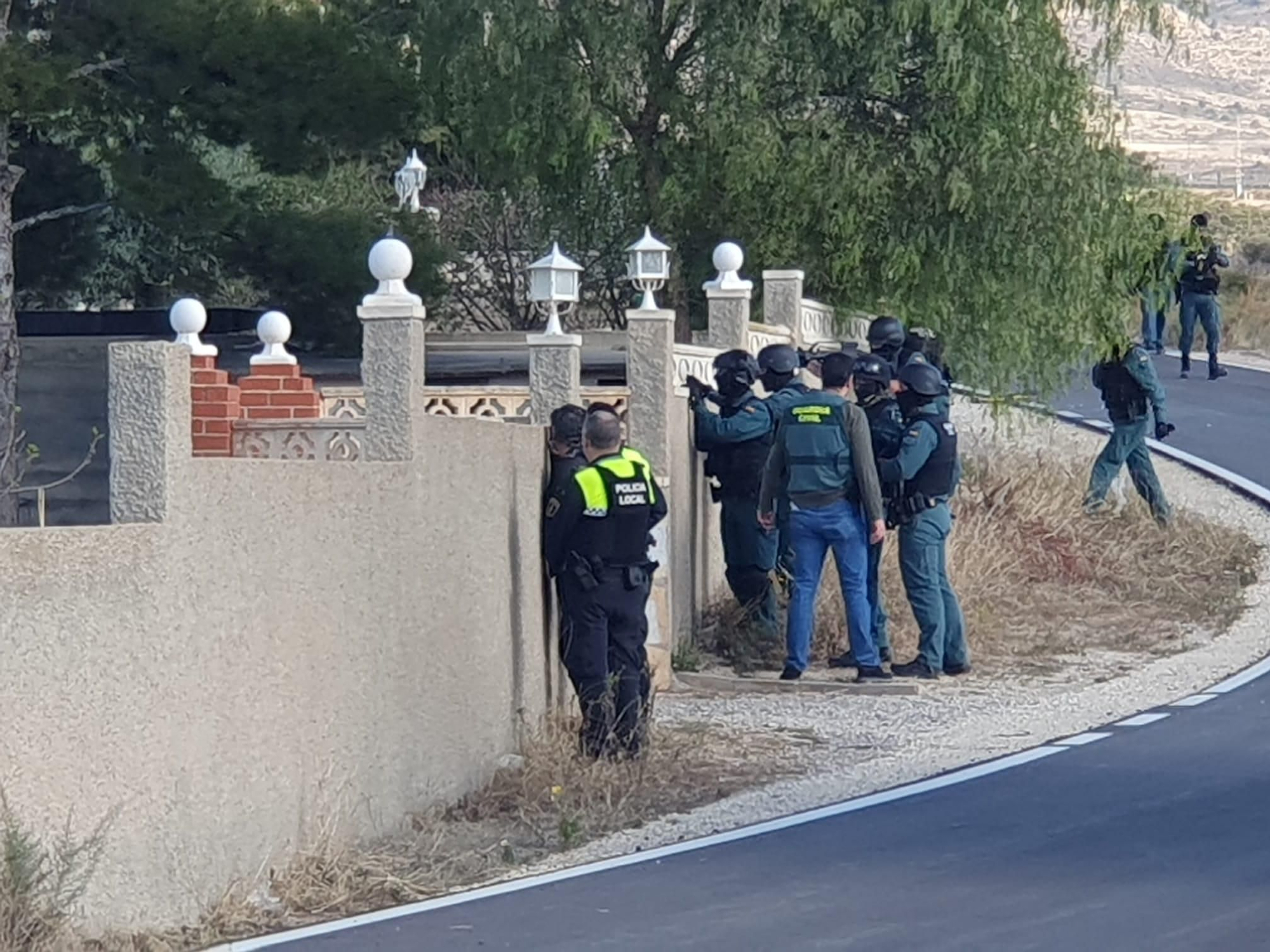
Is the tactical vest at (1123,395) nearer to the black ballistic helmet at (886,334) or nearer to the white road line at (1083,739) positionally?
the black ballistic helmet at (886,334)

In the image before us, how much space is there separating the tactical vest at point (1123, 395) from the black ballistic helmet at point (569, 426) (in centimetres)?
927

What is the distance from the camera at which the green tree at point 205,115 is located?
49.8 ft

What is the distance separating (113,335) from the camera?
19.8 m

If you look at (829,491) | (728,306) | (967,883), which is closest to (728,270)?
(728,306)

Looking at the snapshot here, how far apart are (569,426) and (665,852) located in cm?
281

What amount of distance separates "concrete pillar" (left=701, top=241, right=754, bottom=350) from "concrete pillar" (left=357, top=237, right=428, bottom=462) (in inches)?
223

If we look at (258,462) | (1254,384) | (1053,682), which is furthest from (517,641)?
(1254,384)

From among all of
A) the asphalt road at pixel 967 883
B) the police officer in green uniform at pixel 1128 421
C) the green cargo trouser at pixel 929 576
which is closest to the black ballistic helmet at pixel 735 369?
the green cargo trouser at pixel 929 576

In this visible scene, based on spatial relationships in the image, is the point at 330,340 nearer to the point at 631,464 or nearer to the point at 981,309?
the point at 981,309

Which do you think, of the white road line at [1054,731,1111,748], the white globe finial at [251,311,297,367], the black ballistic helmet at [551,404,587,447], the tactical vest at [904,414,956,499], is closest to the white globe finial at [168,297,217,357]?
the white globe finial at [251,311,297,367]

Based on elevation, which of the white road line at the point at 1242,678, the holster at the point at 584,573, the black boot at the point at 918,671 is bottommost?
the white road line at the point at 1242,678

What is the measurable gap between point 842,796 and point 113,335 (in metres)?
10.9

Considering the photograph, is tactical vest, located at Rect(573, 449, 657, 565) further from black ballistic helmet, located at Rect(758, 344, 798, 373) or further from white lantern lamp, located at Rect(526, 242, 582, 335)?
black ballistic helmet, located at Rect(758, 344, 798, 373)

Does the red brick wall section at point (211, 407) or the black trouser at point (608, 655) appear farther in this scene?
the red brick wall section at point (211, 407)
